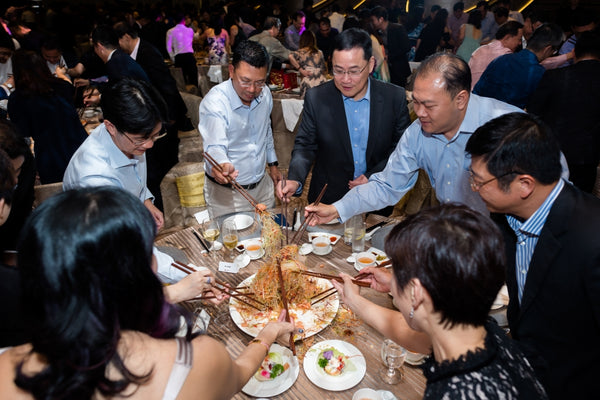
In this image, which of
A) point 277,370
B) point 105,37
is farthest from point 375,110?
point 105,37

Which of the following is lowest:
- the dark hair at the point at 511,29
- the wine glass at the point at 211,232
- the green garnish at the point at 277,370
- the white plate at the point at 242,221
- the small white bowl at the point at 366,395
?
the green garnish at the point at 277,370

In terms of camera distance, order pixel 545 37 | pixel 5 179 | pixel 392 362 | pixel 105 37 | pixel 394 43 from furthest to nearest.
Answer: pixel 394 43
pixel 545 37
pixel 105 37
pixel 5 179
pixel 392 362

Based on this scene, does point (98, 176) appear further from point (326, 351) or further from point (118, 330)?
point (326, 351)

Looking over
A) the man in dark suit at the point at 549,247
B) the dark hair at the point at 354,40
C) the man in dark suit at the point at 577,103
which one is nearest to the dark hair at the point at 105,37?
the dark hair at the point at 354,40

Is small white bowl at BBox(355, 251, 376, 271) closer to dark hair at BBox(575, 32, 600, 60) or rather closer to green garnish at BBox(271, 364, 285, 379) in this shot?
green garnish at BBox(271, 364, 285, 379)

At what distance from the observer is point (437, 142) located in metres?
2.37

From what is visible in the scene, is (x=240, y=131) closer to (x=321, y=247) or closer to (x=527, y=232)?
(x=321, y=247)

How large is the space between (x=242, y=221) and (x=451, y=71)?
1.59 meters

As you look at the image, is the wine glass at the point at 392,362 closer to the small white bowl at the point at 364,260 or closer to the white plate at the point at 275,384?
the white plate at the point at 275,384

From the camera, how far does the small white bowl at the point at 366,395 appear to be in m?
1.35

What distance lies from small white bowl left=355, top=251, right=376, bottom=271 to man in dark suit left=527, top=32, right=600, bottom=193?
3176mm

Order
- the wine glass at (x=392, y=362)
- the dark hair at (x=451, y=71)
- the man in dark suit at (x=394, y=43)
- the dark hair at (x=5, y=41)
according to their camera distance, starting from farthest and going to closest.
→ the man in dark suit at (x=394, y=43) < the dark hair at (x=5, y=41) < the dark hair at (x=451, y=71) < the wine glass at (x=392, y=362)

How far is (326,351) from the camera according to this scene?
1.55m

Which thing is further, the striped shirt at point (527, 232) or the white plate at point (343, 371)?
the striped shirt at point (527, 232)
